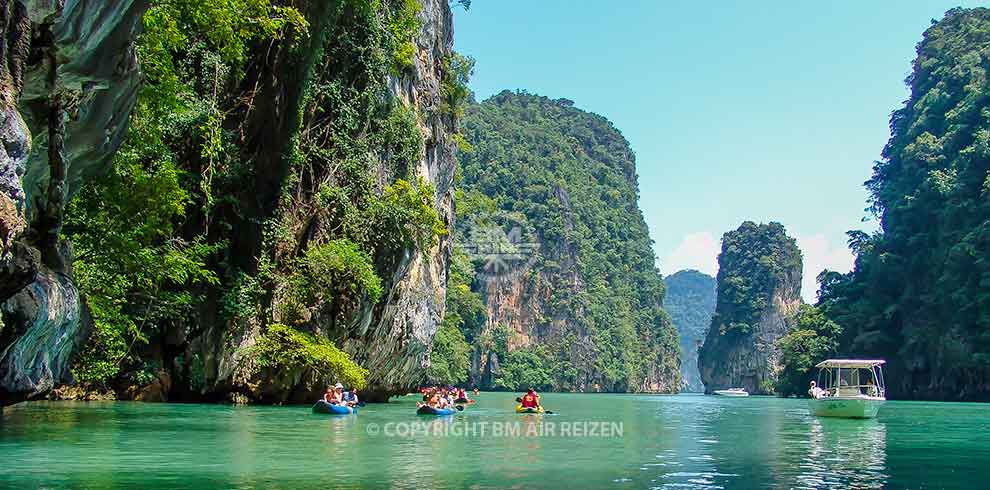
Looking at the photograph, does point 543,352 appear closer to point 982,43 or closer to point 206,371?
point 982,43

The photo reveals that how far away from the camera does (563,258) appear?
4422 inches

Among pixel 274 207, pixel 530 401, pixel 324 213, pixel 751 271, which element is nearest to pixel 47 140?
pixel 274 207

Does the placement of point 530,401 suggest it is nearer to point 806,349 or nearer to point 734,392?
point 806,349

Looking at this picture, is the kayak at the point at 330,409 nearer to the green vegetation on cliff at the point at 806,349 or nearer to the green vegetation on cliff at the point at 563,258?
the green vegetation on cliff at the point at 806,349

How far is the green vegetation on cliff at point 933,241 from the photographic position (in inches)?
2176

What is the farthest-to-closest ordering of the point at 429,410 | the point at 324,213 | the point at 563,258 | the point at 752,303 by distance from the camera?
the point at 752,303, the point at 563,258, the point at 324,213, the point at 429,410

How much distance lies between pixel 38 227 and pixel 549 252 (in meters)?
99.9

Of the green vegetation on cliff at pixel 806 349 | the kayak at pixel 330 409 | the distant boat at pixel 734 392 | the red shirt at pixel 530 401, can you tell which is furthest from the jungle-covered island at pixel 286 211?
the distant boat at pixel 734 392

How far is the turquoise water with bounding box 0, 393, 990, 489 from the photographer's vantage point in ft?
36.0

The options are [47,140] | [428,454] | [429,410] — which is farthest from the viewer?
[429,410]

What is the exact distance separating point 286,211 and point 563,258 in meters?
86.0

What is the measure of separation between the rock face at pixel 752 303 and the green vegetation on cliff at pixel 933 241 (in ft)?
150

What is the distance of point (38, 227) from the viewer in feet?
38.8

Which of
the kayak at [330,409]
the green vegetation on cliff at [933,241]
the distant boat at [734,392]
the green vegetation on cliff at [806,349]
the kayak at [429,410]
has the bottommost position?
the distant boat at [734,392]
